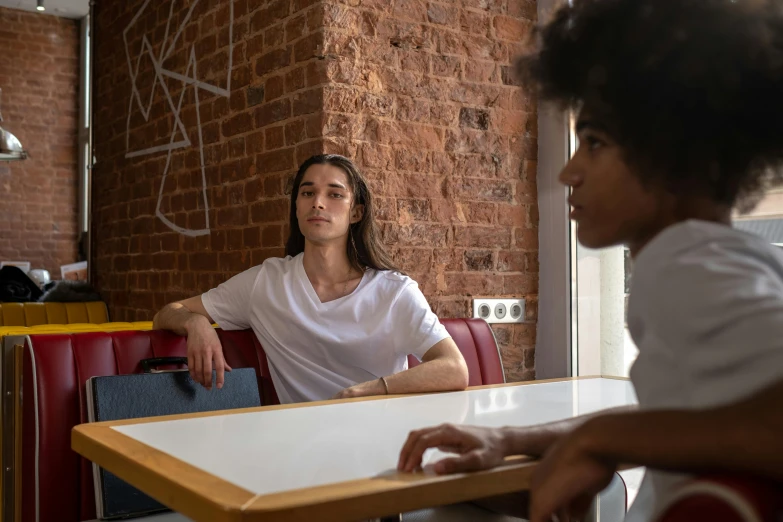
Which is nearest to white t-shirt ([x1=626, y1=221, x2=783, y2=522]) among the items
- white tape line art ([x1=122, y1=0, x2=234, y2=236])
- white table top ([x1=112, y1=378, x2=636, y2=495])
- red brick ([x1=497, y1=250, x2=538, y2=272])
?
white table top ([x1=112, y1=378, x2=636, y2=495])

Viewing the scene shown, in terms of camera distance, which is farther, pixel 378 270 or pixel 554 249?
pixel 554 249

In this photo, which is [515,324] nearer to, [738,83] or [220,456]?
[220,456]

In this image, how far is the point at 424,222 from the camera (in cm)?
319

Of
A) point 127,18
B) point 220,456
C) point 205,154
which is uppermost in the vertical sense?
point 127,18

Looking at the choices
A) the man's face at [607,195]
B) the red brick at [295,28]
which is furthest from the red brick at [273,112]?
the man's face at [607,195]

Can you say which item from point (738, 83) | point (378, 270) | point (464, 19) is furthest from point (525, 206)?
point (738, 83)

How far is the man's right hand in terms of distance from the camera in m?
2.10

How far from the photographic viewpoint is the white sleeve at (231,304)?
2523 millimetres

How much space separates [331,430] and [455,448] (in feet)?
1.17

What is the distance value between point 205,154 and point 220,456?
2.73 metres

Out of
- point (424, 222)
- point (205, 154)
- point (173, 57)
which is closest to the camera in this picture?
point (424, 222)

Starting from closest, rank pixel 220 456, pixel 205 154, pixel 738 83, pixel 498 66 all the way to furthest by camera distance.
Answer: pixel 738 83, pixel 220 456, pixel 498 66, pixel 205 154

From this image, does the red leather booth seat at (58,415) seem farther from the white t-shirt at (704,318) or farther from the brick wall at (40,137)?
the brick wall at (40,137)

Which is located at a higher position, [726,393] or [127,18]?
[127,18]
